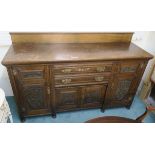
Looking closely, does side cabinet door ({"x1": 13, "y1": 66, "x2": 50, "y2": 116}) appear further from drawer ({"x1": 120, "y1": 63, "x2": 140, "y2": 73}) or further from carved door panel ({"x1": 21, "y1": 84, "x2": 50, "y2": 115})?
drawer ({"x1": 120, "y1": 63, "x2": 140, "y2": 73})

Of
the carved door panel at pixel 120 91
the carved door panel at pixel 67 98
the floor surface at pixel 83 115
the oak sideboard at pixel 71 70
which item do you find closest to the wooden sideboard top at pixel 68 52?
the oak sideboard at pixel 71 70

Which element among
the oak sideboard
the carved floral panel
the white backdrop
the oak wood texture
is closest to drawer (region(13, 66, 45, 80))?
the oak sideboard

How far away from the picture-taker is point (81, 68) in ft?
4.74

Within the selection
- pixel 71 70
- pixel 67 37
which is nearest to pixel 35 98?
pixel 71 70

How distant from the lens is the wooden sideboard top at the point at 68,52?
4.30 feet

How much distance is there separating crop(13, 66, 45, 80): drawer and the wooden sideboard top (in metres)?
0.08

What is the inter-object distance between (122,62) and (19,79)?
3.45 feet

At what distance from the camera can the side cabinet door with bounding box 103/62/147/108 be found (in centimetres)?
160

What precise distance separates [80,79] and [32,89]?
0.51 m

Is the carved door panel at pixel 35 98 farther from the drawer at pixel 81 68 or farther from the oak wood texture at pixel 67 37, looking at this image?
the oak wood texture at pixel 67 37

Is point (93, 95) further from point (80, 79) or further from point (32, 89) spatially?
point (32, 89)
